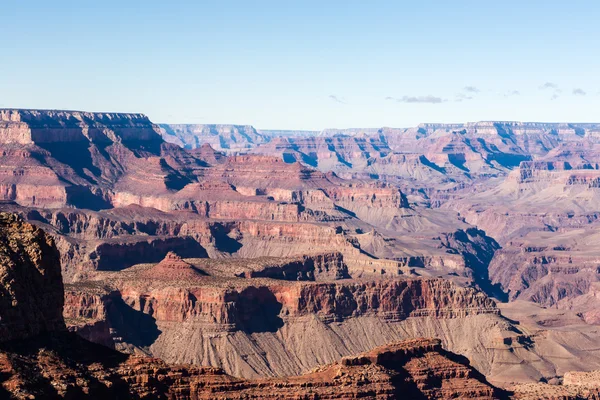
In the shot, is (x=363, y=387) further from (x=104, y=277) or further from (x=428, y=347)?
(x=104, y=277)

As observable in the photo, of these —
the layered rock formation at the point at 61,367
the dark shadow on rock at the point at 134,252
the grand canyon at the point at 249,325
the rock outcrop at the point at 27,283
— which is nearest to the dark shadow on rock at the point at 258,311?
the grand canyon at the point at 249,325

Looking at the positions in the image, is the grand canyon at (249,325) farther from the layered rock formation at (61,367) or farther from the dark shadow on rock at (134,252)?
the dark shadow on rock at (134,252)

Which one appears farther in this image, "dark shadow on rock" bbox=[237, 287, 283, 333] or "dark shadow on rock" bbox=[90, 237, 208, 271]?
"dark shadow on rock" bbox=[90, 237, 208, 271]

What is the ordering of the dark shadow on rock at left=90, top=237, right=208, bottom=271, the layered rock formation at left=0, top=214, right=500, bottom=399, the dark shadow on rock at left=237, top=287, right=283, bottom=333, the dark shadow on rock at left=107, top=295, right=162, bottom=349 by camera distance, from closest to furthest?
the layered rock formation at left=0, top=214, right=500, bottom=399 < the dark shadow on rock at left=107, top=295, right=162, bottom=349 < the dark shadow on rock at left=237, top=287, right=283, bottom=333 < the dark shadow on rock at left=90, top=237, right=208, bottom=271

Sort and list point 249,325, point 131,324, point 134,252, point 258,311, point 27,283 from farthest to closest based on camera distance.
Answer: point 134,252 < point 258,311 < point 249,325 < point 131,324 < point 27,283

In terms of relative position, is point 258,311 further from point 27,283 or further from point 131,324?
point 27,283

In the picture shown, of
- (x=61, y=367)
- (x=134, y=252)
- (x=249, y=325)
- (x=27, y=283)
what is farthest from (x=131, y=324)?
(x=61, y=367)

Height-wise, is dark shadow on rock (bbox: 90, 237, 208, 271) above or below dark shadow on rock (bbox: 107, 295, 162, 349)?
above

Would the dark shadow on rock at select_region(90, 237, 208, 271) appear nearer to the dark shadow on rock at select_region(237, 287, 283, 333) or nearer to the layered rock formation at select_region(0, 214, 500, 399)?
the dark shadow on rock at select_region(237, 287, 283, 333)

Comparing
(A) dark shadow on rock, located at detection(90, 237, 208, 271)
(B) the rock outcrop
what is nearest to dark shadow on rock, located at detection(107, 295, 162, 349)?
(A) dark shadow on rock, located at detection(90, 237, 208, 271)

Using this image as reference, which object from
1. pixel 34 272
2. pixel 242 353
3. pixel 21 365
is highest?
pixel 34 272

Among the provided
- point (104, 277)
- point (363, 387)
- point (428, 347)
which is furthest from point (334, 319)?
point (363, 387)
